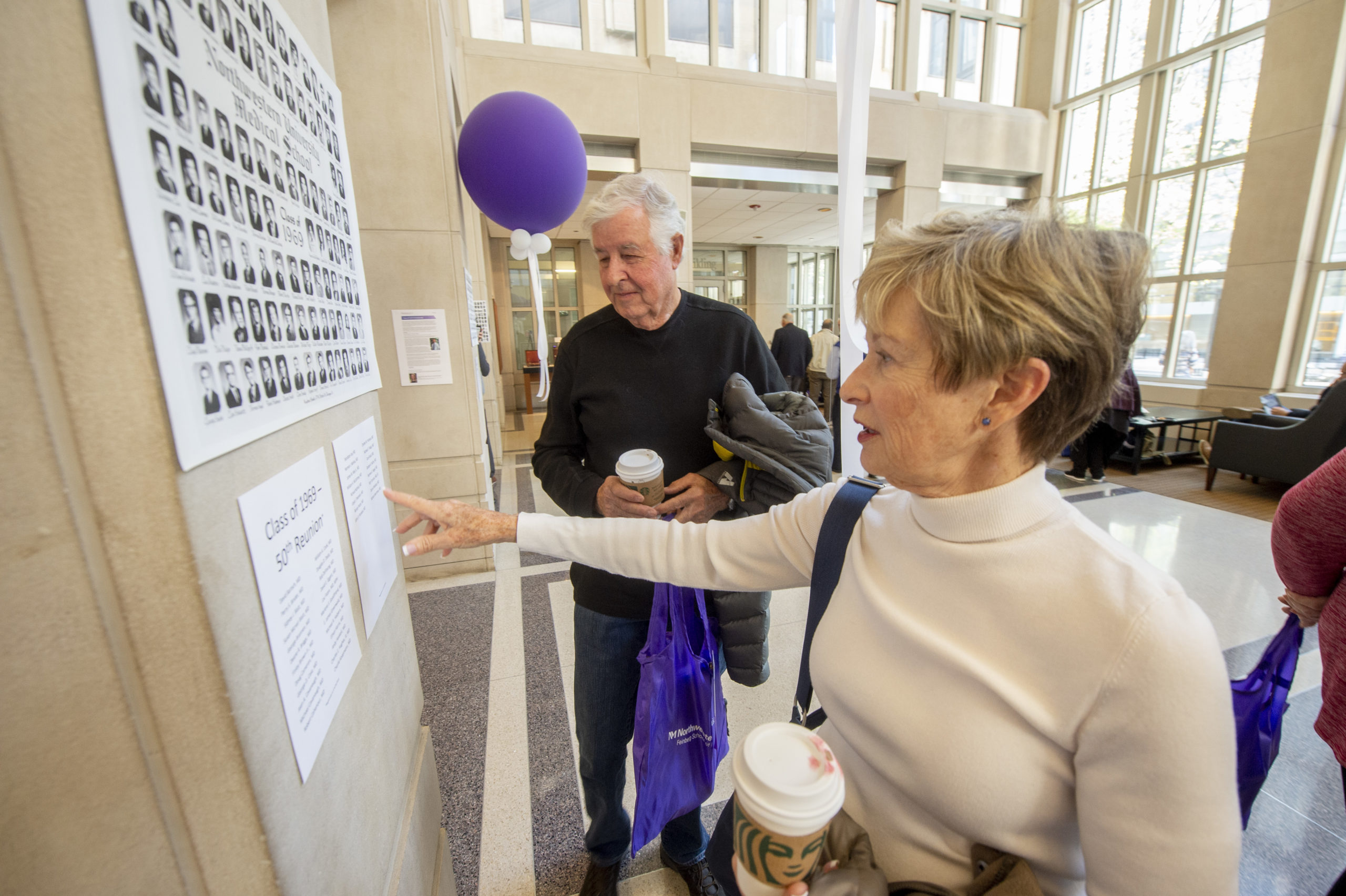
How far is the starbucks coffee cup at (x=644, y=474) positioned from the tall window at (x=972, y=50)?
28.2 feet

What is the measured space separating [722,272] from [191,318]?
14.0m

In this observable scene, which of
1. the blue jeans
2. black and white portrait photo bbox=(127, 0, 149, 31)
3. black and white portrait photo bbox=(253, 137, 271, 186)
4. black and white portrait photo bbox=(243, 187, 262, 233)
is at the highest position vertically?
black and white portrait photo bbox=(127, 0, 149, 31)

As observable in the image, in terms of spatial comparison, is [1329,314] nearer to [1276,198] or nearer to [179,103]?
[1276,198]

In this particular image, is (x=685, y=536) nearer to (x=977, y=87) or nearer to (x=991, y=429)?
(x=991, y=429)

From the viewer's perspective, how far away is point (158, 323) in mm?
392

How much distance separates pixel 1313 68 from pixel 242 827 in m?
10.9

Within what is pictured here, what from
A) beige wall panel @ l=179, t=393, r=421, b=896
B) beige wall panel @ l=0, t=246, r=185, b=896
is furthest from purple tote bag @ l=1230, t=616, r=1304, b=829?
beige wall panel @ l=0, t=246, r=185, b=896

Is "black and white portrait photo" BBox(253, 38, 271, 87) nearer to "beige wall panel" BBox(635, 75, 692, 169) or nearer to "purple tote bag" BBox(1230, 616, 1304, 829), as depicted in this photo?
"purple tote bag" BBox(1230, 616, 1304, 829)

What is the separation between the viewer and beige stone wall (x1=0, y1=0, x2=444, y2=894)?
0.34 meters

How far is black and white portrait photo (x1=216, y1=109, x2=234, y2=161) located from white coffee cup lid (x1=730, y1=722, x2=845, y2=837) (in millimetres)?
728

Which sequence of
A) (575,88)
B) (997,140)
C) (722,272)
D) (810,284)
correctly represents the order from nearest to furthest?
(575,88), (997,140), (722,272), (810,284)

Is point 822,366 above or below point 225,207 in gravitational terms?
below

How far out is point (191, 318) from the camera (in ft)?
1.42

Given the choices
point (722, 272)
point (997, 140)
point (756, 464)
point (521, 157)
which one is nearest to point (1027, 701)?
point (756, 464)
